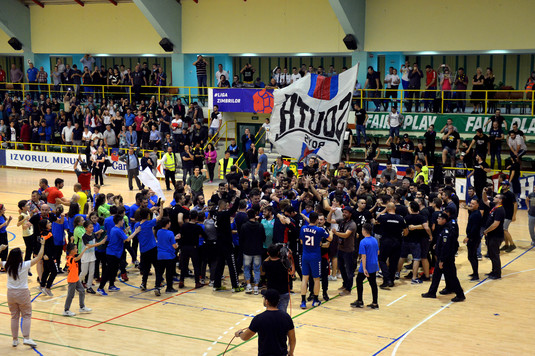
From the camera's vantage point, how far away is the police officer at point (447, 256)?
A: 1355cm

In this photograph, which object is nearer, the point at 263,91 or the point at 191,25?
the point at 263,91

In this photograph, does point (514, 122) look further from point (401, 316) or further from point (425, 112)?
point (401, 316)

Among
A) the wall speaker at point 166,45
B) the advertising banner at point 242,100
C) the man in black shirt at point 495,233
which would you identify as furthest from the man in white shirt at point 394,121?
the wall speaker at point 166,45

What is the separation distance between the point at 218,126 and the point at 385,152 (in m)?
7.83

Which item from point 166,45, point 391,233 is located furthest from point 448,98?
point 391,233

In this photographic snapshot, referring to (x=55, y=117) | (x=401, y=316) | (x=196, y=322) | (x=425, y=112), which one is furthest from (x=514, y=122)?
(x=55, y=117)

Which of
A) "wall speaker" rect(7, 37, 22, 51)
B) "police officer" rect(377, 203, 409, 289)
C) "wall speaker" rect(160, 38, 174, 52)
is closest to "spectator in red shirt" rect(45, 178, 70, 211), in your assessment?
"police officer" rect(377, 203, 409, 289)

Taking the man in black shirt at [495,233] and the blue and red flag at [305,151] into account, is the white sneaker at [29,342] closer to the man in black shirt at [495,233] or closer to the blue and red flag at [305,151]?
the blue and red flag at [305,151]

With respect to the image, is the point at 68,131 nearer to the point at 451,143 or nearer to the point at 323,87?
the point at 451,143

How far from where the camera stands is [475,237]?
15.0 m

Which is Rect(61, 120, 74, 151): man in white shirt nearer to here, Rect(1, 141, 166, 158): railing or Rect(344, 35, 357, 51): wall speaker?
Rect(1, 141, 166, 158): railing

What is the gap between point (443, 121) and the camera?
28266 mm

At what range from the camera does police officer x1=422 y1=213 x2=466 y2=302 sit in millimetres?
13555

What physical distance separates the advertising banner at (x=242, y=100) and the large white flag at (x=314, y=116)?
11128mm
